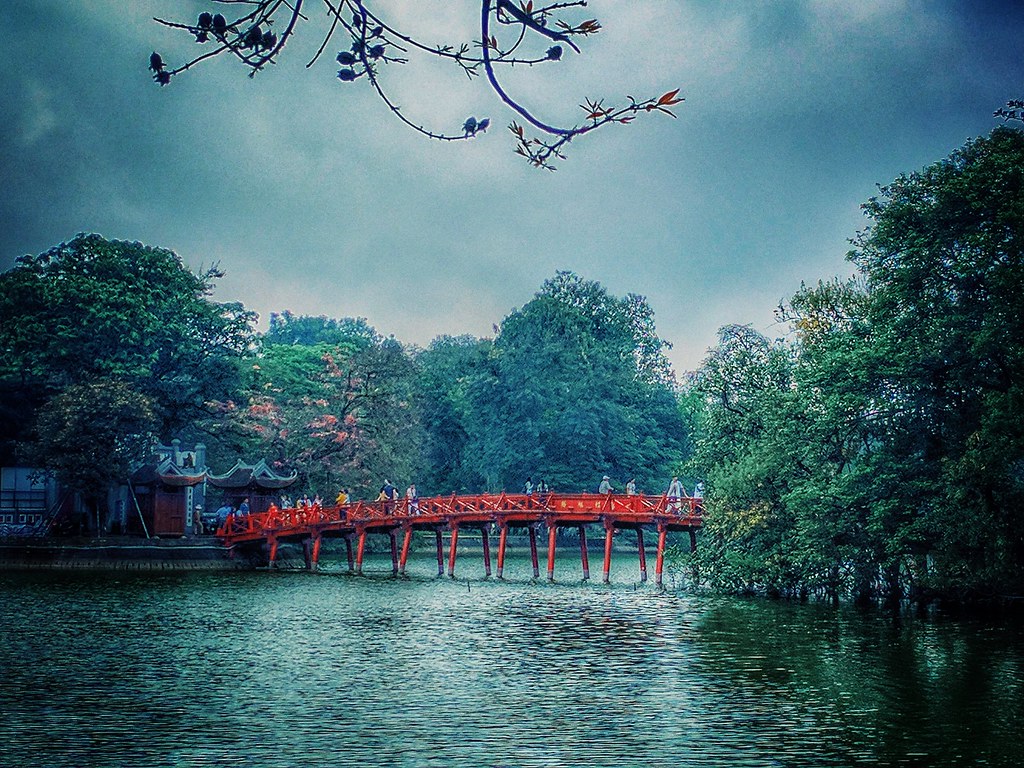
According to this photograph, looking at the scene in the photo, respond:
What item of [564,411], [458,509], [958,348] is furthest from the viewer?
[564,411]

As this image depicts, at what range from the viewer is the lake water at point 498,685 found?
1372 cm

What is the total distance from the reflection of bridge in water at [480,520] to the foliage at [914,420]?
4.96 meters

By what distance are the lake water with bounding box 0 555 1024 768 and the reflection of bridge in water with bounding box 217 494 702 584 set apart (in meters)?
6.89

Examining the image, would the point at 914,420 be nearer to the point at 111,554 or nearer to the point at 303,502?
the point at 303,502

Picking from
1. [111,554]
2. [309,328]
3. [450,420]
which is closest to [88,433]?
[111,554]

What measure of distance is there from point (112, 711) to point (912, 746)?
11206 mm

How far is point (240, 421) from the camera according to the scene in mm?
56094

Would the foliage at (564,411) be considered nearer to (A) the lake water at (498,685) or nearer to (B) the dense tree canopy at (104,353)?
(B) the dense tree canopy at (104,353)

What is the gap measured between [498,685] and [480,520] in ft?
80.2

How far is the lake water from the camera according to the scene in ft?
45.0

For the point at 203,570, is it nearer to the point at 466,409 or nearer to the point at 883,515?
the point at 883,515

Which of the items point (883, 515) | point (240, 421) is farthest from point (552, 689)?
point (240, 421)

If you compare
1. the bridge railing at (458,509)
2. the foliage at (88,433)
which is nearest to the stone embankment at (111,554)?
the bridge railing at (458,509)

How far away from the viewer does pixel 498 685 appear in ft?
60.4
